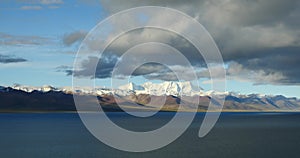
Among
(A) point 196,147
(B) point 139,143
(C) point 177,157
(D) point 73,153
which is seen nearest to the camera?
(C) point 177,157

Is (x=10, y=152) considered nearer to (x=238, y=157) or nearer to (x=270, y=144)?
(x=238, y=157)

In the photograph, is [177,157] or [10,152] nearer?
[177,157]

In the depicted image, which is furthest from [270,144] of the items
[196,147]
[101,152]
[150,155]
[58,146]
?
[58,146]

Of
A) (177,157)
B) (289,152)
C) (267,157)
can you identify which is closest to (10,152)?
(177,157)

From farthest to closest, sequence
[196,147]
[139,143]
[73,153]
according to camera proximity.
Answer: [139,143]
[196,147]
[73,153]

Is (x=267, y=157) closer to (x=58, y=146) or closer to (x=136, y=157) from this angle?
(x=136, y=157)

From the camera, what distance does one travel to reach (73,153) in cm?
8831

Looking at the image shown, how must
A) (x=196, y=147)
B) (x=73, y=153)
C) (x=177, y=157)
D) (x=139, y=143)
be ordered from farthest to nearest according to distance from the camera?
1. (x=139, y=143)
2. (x=196, y=147)
3. (x=73, y=153)
4. (x=177, y=157)

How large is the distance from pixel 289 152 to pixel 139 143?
3972 cm

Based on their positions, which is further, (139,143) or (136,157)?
(139,143)

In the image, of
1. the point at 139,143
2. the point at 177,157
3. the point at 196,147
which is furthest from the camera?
the point at 139,143

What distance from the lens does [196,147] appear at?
327 ft

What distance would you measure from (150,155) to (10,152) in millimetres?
34897

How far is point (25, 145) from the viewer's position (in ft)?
356
